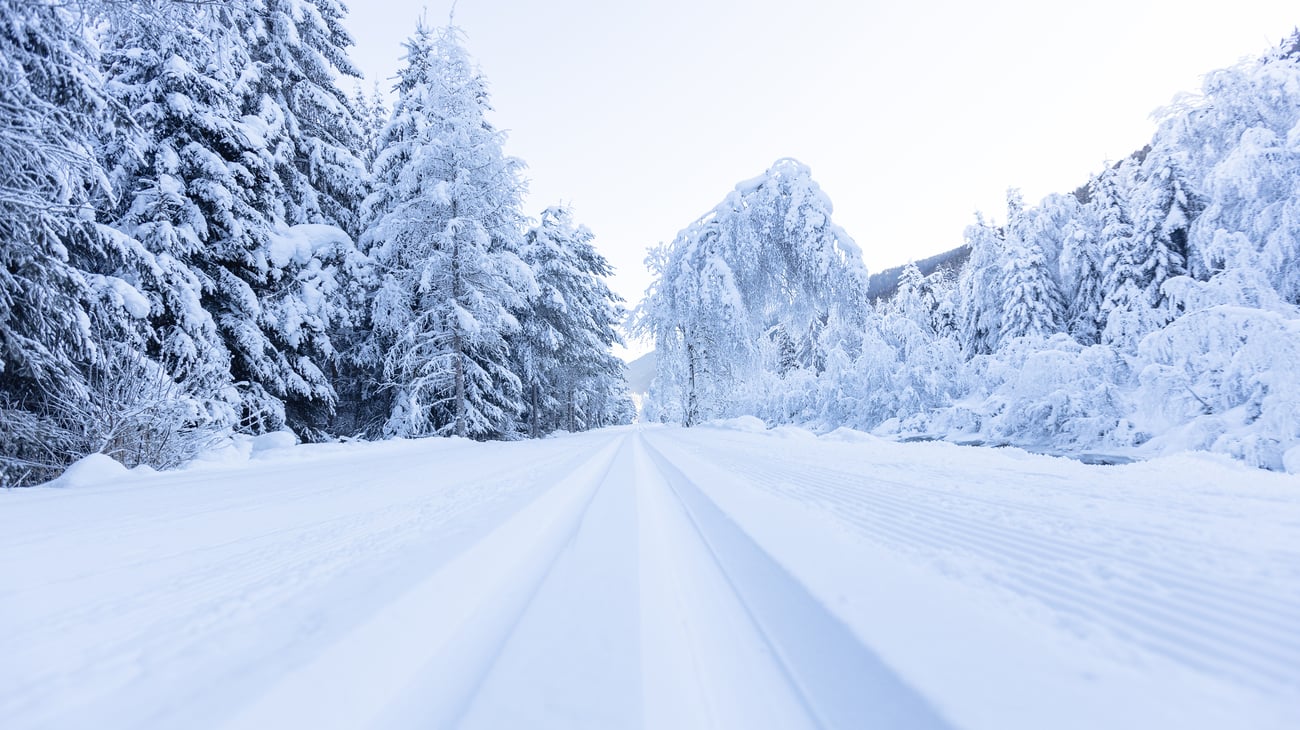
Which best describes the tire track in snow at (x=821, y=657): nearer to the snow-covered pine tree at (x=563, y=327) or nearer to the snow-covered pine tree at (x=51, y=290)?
the snow-covered pine tree at (x=51, y=290)

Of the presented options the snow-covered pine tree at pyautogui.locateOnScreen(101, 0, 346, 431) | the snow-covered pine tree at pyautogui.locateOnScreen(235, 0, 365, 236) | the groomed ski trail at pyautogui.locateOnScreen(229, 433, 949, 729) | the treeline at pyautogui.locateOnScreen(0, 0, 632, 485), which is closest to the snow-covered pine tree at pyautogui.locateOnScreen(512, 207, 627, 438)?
the treeline at pyautogui.locateOnScreen(0, 0, 632, 485)

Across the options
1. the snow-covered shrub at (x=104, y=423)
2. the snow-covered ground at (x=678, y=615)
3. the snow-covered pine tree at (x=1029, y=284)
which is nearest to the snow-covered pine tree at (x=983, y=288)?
the snow-covered pine tree at (x=1029, y=284)

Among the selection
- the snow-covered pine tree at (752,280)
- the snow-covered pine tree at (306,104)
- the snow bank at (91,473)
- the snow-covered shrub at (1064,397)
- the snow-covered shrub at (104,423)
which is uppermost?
the snow-covered pine tree at (306,104)

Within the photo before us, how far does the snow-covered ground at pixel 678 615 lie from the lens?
0.61m

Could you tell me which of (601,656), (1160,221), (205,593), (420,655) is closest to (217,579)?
(205,593)

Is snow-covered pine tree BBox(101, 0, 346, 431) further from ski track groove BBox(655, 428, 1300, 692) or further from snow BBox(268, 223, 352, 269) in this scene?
ski track groove BBox(655, 428, 1300, 692)

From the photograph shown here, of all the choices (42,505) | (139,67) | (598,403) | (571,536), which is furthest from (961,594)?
(598,403)

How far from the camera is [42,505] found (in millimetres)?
2041

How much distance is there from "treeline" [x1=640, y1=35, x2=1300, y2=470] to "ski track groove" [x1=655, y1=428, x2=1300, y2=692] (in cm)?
528

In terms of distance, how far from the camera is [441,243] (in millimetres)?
11125

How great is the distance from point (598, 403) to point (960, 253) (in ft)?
286

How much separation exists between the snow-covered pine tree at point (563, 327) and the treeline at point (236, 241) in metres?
0.19

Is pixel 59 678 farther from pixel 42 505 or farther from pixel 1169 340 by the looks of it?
pixel 1169 340

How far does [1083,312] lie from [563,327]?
19.6m
